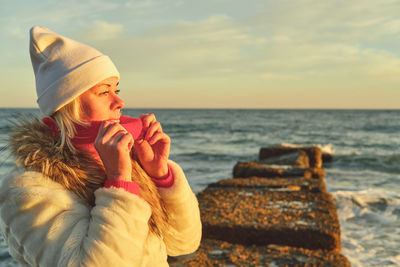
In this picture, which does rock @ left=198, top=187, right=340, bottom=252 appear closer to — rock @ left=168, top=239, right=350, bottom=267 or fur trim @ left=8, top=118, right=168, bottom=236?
rock @ left=168, top=239, right=350, bottom=267

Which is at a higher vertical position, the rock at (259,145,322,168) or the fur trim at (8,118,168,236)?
the fur trim at (8,118,168,236)

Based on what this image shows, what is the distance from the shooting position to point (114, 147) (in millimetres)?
1410

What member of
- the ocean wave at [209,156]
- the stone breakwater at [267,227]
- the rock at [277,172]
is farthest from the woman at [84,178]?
the ocean wave at [209,156]

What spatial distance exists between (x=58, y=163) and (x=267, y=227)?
2.71m

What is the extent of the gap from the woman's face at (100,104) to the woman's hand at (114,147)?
164mm

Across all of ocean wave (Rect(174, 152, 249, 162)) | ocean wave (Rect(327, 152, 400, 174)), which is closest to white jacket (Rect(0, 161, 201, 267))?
ocean wave (Rect(327, 152, 400, 174))

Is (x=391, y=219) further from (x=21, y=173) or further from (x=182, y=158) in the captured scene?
(x=182, y=158)

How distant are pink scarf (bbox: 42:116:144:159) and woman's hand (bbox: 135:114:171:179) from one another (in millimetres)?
36

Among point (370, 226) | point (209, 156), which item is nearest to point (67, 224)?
point (370, 226)

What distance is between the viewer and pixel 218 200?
476cm

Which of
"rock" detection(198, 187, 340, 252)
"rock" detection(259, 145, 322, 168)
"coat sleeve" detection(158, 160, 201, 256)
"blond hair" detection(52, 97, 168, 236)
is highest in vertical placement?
"blond hair" detection(52, 97, 168, 236)

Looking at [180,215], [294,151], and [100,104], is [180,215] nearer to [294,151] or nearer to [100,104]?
[100,104]

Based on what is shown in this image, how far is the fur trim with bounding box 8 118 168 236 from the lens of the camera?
5.06 ft

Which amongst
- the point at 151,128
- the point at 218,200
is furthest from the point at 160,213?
the point at 218,200
